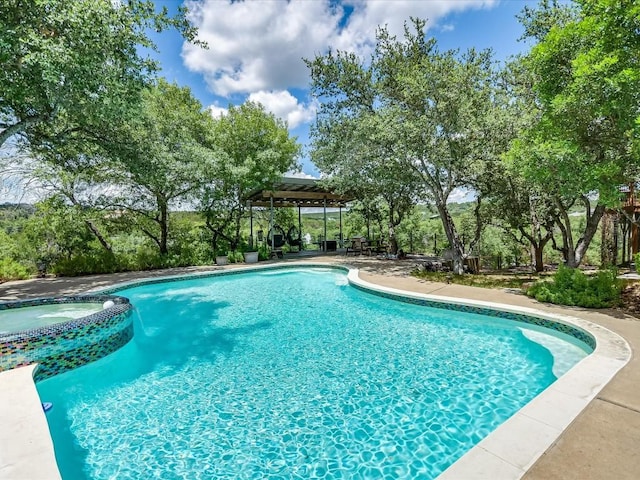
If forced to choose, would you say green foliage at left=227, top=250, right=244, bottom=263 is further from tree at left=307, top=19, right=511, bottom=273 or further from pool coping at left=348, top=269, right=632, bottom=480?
pool coping at left=348, top=269, right=632, bottom=480

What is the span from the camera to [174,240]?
14039 mm

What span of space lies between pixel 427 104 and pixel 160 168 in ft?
27.0

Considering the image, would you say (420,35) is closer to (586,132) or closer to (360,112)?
(360,112)

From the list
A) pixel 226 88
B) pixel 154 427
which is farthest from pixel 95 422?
pixel 226 88

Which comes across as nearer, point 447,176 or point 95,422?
point 95,422

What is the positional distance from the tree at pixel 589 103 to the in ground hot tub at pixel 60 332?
801cm

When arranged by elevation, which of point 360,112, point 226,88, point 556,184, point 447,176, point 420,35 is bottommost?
point 556,184

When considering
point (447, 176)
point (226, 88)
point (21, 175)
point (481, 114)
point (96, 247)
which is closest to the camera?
point (481, 114)

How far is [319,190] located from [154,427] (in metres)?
13.7

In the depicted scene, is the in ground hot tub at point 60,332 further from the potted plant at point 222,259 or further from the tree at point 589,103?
the tree at point 589,103

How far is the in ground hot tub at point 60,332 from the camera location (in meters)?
4.04

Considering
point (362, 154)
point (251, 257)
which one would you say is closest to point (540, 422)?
point (362, 154)

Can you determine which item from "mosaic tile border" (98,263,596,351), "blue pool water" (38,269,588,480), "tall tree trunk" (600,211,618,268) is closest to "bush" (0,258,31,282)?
"mosaic tile border" (98,263,596,351)

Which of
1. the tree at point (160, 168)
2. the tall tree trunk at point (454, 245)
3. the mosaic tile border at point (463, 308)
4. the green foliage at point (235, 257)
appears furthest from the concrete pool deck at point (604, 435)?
the green foliage at point (235, 257)
